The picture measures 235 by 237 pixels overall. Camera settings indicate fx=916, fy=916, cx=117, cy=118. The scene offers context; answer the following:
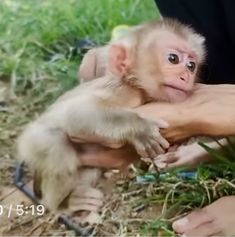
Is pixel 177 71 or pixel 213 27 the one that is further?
pixel 213 27

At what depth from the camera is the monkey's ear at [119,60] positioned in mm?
1467

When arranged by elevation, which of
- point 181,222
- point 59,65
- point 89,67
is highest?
point 89,67

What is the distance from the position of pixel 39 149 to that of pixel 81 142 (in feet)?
0.27

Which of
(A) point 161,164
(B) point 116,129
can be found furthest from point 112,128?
(A) point 161,164

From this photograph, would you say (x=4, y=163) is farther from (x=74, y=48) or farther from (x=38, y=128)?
(x=74, y=48)

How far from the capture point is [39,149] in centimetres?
147

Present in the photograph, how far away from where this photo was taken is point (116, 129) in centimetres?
139

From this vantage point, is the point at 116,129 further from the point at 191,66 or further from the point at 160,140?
the point at 191,66

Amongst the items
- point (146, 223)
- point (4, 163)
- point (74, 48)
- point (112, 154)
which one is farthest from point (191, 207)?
point (74, 48)

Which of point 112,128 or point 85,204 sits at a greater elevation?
point 112,128

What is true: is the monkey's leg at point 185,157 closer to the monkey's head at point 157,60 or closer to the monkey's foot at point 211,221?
the monkey's foot at point 211,221

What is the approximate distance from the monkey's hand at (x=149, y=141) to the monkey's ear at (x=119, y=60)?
13 centimetres

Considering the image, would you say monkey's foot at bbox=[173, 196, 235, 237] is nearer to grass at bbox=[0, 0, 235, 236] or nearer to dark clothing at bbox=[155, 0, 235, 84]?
grass at bbox=[0, 0, 235, 236]

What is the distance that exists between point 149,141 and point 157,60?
16 cm
